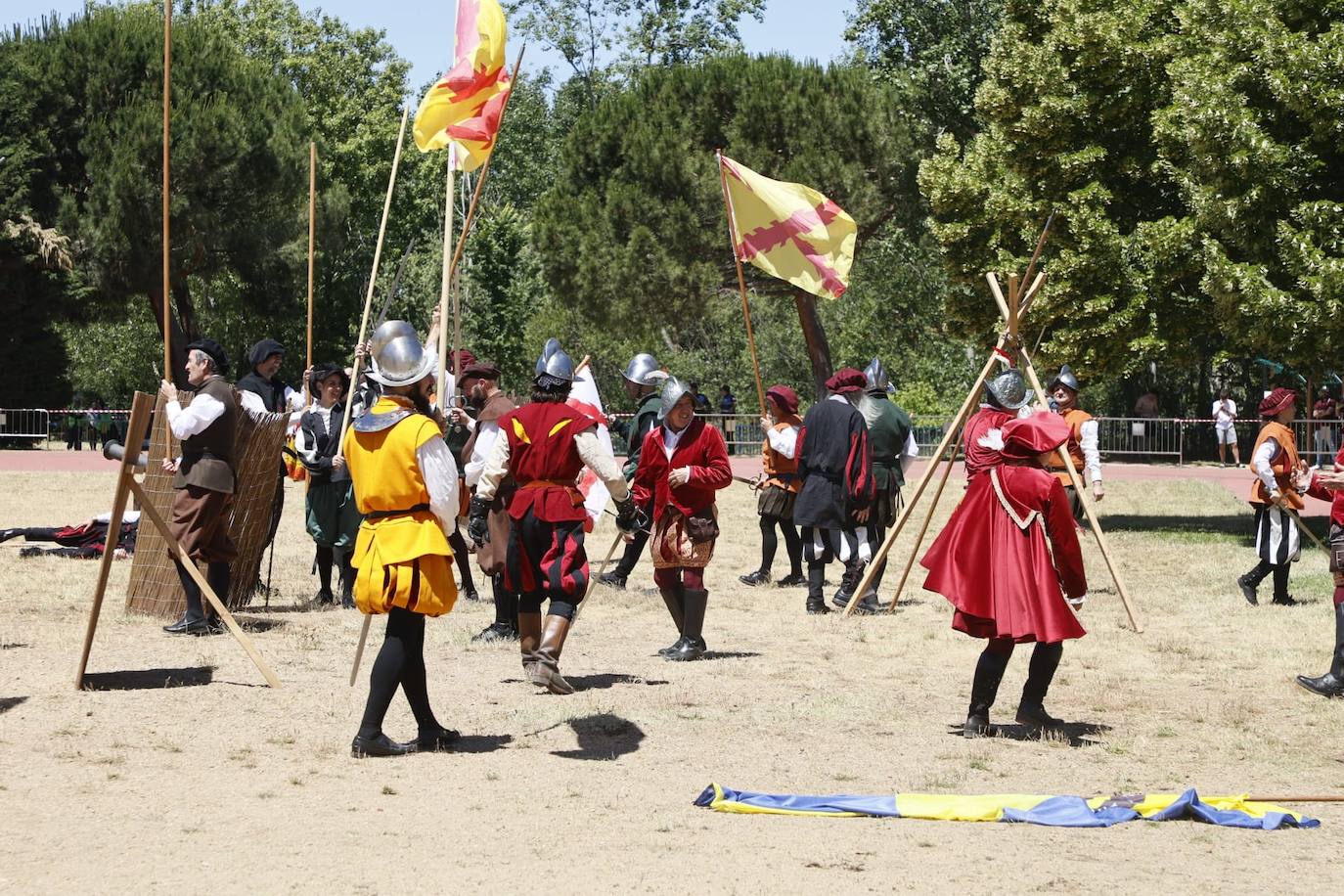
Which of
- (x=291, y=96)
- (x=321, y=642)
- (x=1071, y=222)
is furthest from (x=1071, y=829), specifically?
(x=291, y=96)

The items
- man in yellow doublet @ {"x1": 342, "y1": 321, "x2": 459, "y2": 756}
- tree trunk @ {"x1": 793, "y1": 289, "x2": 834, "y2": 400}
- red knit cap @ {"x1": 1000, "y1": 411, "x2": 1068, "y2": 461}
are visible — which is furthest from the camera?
tree trunk @ {"x1": 793, "y1": 289, "x2": 834, "y2": 400}

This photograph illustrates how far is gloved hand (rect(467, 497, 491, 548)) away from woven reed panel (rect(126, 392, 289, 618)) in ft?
5.88

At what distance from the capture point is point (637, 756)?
7453mm

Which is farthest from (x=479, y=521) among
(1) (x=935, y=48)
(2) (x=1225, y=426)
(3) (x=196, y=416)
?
(1) (x=935, y=48)

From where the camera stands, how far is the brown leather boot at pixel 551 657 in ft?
26.6

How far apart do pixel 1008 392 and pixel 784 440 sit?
17.7ft

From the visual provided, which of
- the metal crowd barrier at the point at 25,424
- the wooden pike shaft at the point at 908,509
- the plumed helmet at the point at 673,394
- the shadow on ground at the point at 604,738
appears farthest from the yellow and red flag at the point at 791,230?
the metal crowd barrier at the point at 25,424

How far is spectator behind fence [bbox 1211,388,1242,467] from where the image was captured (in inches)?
1326

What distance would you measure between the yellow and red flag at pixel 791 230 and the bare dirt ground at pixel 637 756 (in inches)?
101

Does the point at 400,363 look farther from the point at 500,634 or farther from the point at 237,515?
the point at 237,515

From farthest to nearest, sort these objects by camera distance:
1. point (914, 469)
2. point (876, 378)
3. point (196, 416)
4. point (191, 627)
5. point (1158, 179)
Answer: point (914, 469) < point (1158, 179) < point (876, 378) < point (191, 627) < point (196, 416)

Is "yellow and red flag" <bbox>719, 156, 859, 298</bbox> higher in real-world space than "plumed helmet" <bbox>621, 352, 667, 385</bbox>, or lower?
higher

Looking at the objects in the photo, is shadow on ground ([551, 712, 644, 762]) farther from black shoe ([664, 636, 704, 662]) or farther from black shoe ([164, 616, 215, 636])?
black shoe ([164, 616, 215, 636])

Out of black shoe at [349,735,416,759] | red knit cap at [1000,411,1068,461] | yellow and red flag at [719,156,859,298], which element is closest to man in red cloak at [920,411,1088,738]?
red knit cap at [1000,411,1068,461]
